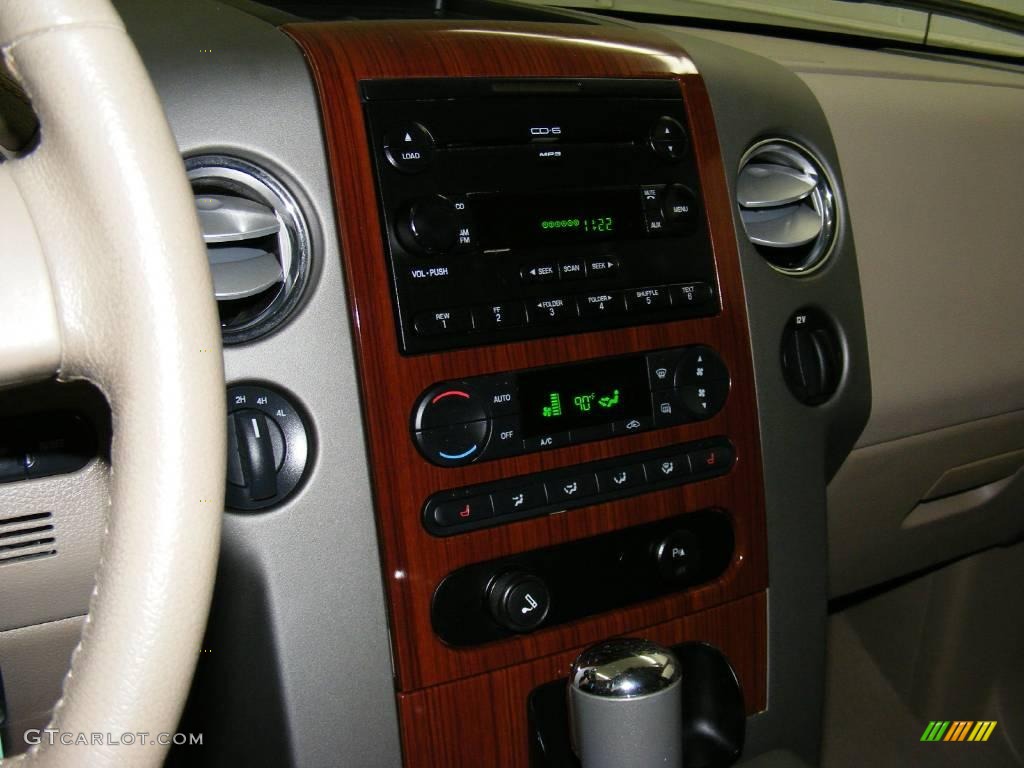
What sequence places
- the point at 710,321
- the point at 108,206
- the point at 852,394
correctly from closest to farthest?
the point at 108,206
the point at 710,321
the point at 852,394

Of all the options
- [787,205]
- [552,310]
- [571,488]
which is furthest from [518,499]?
[787,205]

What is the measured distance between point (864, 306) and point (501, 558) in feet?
1.59

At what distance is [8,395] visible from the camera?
0.66 metres

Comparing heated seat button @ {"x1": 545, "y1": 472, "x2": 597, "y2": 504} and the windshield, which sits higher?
the windshield

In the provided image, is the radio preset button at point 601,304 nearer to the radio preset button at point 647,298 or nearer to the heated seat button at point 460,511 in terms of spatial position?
the radio preset button at point 647,298

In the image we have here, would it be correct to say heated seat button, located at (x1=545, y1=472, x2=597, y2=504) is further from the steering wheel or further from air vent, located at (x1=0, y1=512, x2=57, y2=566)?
the steering wheel

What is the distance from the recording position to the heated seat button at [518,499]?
2.58 ft

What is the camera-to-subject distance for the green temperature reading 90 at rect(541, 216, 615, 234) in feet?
2.65

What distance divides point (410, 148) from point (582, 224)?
15cm

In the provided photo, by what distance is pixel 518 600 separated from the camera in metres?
0.80

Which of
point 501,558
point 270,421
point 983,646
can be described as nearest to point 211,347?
point 270,421

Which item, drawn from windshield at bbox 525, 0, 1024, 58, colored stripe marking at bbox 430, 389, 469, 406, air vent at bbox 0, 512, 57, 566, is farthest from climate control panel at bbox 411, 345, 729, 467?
windshield at bbox 525, 0, 1024, 58

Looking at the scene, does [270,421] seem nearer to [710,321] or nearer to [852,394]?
[710,321]

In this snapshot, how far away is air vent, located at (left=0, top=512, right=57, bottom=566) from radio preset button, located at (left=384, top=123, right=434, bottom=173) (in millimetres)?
343
